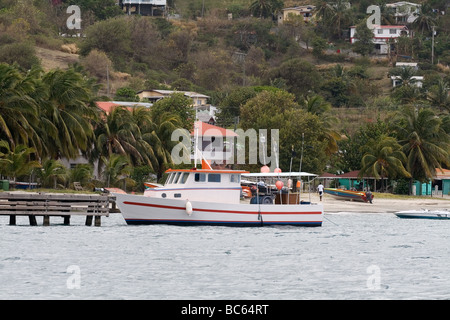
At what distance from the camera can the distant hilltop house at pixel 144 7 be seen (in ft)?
566

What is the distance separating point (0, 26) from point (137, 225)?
311 feet

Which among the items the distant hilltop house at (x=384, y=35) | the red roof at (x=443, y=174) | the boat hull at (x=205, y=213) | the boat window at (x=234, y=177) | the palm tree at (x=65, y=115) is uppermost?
the distant hilltop house at (x=384, y=35)

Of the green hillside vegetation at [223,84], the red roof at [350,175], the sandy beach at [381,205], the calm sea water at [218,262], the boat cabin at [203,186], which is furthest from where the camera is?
the red roof at [350,175]

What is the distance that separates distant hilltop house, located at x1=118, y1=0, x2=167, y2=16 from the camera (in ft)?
566

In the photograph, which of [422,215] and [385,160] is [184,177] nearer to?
[422,215]

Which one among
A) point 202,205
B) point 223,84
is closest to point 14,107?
point 202,205

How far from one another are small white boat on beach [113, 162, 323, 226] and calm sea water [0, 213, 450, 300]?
2.05 ft

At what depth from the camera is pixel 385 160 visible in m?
74.1

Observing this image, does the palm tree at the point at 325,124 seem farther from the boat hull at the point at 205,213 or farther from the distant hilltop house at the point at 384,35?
the distant hilltop house at the point at 384,35

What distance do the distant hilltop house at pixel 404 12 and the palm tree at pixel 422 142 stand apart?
94421mm

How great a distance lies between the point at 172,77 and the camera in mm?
141125

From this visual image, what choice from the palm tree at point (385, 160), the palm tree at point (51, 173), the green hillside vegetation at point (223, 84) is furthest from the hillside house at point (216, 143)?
the palm tree at point (51, 173)

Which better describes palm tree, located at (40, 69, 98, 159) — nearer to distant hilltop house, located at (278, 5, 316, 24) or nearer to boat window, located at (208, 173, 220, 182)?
boat window, located at (208, 173, 220, 182)
